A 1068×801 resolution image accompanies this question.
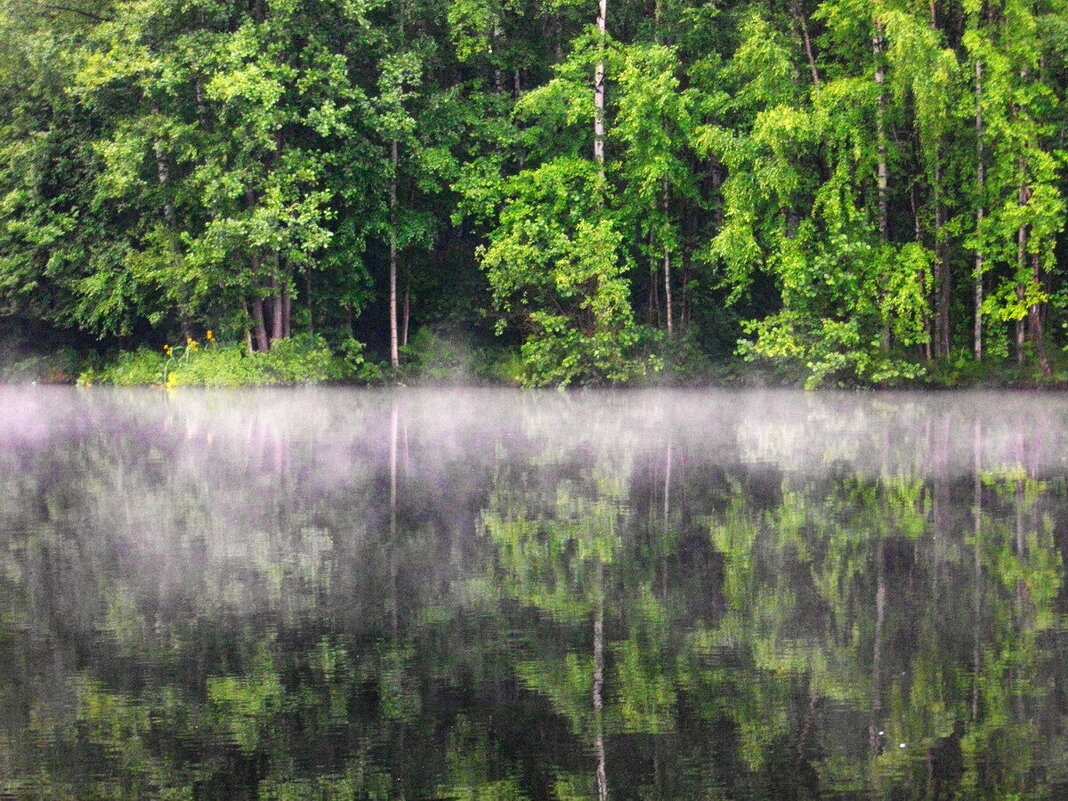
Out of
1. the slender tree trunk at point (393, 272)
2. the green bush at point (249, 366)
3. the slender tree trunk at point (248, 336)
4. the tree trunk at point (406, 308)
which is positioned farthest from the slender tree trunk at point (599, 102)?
the slender tree trunk at point (248, 336)

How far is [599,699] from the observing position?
18.5 feet

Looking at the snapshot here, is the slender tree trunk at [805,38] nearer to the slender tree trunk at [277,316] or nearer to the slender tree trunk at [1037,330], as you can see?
the slender tree trunk at [1037,330]

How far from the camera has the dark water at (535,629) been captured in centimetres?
488

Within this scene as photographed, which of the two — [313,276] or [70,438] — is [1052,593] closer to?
[70,438]

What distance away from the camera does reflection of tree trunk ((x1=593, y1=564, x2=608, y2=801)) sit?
15.5 feet

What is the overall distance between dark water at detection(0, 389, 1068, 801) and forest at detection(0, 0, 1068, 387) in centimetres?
1558

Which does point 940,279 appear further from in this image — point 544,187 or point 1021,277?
point 544,187

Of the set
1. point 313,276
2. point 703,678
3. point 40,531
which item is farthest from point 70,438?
point 313,276

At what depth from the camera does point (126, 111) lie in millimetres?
35094

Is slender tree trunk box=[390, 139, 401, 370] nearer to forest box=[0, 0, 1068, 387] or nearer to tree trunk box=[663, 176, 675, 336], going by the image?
forest box=[0, 0, 1068, 387]

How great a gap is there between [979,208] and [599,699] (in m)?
26.1

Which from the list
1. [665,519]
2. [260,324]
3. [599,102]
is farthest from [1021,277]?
[665,519]

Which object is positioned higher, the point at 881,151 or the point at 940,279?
the point at 881,151

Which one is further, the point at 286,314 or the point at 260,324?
the point at 260,324
